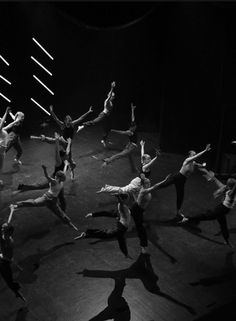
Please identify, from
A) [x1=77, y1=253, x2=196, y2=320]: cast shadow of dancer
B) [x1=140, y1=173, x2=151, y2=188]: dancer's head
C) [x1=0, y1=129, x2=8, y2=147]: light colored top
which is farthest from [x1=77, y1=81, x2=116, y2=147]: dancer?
[x1=77, y1=253, x2=196, y2=320]: cast shadow of dancer

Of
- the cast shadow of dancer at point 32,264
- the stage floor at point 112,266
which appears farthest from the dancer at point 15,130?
the cast shadow of dancer at point 32,264

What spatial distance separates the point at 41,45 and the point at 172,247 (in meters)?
8.30

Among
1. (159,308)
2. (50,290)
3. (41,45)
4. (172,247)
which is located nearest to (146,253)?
(172,247)

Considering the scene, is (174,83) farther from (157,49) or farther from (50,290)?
(50,290)

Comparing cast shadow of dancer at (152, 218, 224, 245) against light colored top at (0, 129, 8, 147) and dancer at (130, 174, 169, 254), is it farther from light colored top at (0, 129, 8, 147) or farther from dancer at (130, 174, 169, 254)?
light colored top at (0, 129, 8, 147)

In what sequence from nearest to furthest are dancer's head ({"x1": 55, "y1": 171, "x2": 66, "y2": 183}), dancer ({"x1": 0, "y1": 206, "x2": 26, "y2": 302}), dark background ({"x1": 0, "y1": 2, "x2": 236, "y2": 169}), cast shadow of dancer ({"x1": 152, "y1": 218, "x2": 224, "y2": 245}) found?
dancer ({"x1": 0, "y1": 206, "x2": 26, "y2": 302})
dancer's head ({"x1": 55, "y1": 171, "x2": 66, "y2": 183})
cast shadow of dancer ({"x1": 152, "y1": 218, "x2": 224, "y2": 245})
dark background ({"x1": 0, "y1": 2, "x2": 236, "y2": 169})

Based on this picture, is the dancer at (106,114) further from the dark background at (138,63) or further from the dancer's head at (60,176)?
the dancer's head at (60,176)

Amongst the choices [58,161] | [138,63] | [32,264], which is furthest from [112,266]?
[138,63]

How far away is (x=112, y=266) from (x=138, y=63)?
7.50 m

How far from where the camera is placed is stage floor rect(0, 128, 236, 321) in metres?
6.96

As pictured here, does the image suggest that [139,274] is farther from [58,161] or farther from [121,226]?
[58,161]

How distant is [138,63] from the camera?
45.2 ft

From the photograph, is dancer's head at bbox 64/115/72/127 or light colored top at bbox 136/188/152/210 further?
dancer's head at bbox 64/115/72/127

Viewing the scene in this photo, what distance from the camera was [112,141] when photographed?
43.0ft
